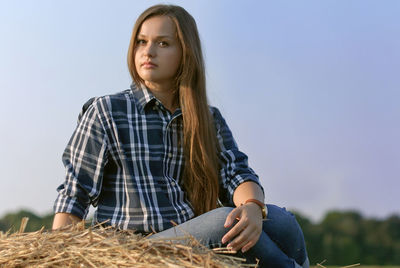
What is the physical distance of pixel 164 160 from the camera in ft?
8.33

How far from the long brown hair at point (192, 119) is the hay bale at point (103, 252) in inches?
23.9

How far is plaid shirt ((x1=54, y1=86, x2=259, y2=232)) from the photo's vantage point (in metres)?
2.41

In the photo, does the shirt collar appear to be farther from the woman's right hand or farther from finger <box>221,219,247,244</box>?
finger <box>221,219,247,244</box>

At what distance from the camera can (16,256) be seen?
189 centimetres

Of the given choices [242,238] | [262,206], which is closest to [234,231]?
[242,238]

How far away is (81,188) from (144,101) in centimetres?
50

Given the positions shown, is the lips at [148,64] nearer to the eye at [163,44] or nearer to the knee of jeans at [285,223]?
the eye at [163,44]

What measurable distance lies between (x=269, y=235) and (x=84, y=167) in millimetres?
872

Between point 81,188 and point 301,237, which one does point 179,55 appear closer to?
point 81,188

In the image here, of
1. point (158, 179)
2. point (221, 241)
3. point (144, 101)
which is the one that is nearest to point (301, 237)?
point (221, 241)

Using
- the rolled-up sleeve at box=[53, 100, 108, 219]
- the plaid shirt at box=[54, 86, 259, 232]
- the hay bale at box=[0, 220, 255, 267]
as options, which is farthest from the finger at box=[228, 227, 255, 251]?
the rolled-up sleeve at box=[53, 100, 108, 219]

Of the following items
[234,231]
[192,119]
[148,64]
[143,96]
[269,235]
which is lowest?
[269,235]

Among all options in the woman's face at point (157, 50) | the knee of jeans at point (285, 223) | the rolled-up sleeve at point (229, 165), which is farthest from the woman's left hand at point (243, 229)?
the woman's face at point (157, 50)

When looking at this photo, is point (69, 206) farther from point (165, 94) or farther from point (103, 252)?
point (165, 94)
